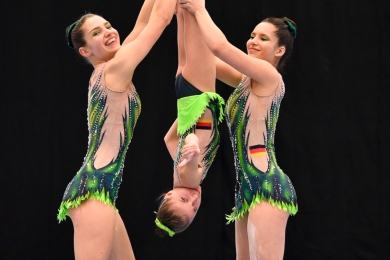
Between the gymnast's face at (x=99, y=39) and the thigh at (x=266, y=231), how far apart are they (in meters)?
1.07

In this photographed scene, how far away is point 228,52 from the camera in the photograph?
3.08 metres

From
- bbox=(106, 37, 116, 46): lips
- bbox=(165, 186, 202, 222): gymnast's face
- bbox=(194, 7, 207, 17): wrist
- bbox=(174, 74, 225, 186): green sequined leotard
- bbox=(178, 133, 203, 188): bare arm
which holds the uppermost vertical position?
bbox=(194, 7, 207, 17): wrist

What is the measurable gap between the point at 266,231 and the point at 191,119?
2.16 feet

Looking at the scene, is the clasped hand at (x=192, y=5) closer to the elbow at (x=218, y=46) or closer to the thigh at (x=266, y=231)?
the elbow at (x=218, y=46)

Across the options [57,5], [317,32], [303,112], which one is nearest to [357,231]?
[303,112]

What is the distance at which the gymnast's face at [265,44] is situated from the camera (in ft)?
10.9

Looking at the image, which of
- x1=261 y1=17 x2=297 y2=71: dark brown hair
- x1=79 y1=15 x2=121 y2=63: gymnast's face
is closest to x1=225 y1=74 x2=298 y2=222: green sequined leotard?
x1=261 y1=17 x2=297 y2=71: dark brown hair

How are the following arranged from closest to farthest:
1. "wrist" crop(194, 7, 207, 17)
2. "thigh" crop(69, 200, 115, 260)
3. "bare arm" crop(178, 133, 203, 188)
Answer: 1. "bare arm" crop(178, 133, 203, 188)
2. "thigh" crop(69, 200, 115, 260)
3. "wrist" crop(194, 7, 207, 17)

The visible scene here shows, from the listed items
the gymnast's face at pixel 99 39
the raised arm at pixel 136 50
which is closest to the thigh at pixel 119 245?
the raised arm at pixel 136 50

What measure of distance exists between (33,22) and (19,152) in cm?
95

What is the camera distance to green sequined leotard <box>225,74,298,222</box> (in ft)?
10.5

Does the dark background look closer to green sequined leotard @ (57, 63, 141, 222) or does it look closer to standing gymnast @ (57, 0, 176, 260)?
standing gymnast @ (57, 0, 176, 260)

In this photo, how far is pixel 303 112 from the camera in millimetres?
4844

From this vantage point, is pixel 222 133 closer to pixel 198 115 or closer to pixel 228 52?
pixel 198 115
